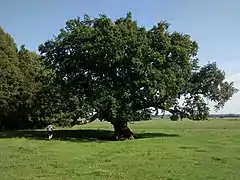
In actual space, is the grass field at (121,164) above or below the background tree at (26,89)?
below

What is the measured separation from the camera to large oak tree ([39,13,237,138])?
44438 mm

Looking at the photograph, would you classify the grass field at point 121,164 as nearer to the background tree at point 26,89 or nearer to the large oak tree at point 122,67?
the large oak tree at point 122,67

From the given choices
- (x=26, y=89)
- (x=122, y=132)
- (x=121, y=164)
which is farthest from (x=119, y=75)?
(x=121, y=164)

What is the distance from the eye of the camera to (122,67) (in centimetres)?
4556

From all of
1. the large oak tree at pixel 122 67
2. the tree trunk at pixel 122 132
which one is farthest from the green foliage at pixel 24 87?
the tree trunk at pixel 122 132

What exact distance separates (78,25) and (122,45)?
761 centimetres

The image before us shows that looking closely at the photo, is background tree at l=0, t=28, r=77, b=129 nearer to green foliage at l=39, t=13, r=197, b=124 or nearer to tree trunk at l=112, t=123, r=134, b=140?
green foliage at l=39, t=13, r=197, b=124

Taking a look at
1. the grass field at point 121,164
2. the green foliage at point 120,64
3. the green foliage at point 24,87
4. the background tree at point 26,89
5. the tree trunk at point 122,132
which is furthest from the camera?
the green foliage at point 24,87

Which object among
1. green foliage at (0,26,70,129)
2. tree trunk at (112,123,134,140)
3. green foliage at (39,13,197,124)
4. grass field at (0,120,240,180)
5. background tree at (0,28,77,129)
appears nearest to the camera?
grass field at (0,120,240,180)

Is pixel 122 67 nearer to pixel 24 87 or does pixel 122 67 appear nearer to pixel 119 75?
pixel 119 75

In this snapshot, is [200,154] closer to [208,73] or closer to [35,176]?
[35,176]

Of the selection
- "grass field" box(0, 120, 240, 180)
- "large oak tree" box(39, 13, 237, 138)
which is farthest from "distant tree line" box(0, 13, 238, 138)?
"grass field" box(0, 120, 240, 180)

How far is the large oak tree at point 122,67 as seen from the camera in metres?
44.4

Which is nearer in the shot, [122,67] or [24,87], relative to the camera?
[122,67]
